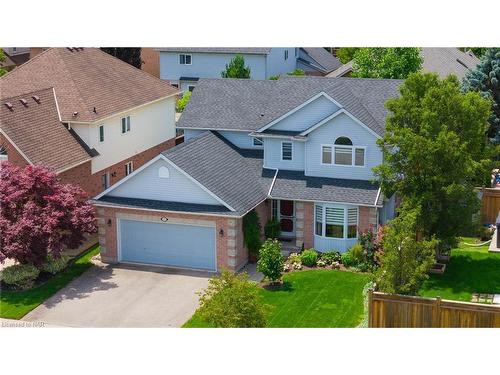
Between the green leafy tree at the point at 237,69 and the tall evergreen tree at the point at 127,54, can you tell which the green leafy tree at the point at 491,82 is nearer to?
the green leafy tree at the point at 237,69

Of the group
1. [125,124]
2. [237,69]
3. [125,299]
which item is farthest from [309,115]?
[237,69]

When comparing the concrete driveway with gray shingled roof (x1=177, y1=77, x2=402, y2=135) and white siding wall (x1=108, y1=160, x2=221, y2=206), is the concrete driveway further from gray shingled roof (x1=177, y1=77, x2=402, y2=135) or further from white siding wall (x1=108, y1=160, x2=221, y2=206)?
gray shingled roof (x1=177, y1=77, x2=402, y2=135)

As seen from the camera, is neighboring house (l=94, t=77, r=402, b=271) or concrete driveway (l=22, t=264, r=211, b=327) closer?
concrete driveway (l=22, t=264, r=211, b=327)

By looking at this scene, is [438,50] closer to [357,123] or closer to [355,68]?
[355,68]

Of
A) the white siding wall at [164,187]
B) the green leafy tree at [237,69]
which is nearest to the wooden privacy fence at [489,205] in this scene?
the white siding wall at [164,187]

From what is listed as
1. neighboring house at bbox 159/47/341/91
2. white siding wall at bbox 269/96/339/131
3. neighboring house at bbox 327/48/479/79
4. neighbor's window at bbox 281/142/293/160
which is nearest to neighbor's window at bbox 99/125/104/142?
white siding wall at bbox 269/96/339/131

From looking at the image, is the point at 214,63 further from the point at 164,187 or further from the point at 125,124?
the point at 164,187
